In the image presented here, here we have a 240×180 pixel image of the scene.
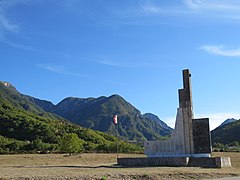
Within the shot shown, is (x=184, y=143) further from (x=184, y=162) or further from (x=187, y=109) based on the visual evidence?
(x=184, y=162)

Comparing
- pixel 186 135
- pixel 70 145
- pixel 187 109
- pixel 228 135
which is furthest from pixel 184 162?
pixel 228 135

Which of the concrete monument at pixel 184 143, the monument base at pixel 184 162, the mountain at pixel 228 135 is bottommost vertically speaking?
the monument base at pixel 184 162

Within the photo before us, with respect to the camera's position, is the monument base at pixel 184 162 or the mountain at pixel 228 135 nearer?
the monument base at pixel 184 162

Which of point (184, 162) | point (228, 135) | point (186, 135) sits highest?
point (228, 135)

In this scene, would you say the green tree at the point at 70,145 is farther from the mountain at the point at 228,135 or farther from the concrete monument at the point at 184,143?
the mountain at the point at 228,135

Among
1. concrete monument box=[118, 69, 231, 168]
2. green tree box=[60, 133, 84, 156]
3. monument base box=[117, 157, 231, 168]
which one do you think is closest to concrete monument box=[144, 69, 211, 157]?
concrete monument box=[118, 69, 231, 168]

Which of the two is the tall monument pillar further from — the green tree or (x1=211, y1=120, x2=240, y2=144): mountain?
(x1=211, y1=120, x2=240, y2=144): mountain

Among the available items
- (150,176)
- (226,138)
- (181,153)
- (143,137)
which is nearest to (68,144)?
(181,153)

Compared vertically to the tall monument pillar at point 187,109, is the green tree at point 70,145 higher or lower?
lower

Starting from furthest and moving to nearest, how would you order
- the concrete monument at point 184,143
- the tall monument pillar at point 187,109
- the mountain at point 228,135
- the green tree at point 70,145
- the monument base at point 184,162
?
the mountain at point 228,135 < the green tree at point 70,145 < the tall monument pillar at point 187,109 < the concrete monument at point 184,143 < the monument base at point 184,162

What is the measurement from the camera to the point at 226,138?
110 m

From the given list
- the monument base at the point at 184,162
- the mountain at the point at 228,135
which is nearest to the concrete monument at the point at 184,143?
the monument base at the point at 184,162

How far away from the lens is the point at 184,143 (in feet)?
112

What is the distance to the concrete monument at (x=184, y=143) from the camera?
31.8 meters
